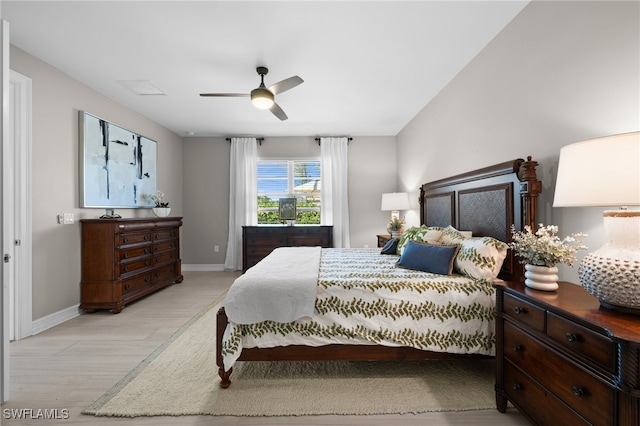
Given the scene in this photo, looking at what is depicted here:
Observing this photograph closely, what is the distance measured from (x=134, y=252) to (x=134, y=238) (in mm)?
178

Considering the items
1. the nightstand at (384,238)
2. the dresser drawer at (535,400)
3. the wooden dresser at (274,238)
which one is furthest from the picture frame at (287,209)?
the dresser drawer at (535,400)

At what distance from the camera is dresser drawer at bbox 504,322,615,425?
987mm

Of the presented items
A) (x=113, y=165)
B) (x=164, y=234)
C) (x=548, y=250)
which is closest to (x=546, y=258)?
(x=548, y=250)

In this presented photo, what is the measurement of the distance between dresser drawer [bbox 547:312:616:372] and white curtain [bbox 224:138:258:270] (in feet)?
15.7

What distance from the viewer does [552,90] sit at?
1814 millimetres

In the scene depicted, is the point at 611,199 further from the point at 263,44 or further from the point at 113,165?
the point at 113,165

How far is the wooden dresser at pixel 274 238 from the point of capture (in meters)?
4.88

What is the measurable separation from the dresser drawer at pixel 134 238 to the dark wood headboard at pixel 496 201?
3.81 meters

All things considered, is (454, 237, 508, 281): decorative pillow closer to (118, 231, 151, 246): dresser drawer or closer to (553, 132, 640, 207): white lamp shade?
(553, 132, 640, 207): white lamp shade

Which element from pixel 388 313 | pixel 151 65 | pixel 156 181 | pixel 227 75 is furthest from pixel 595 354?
pixel 156 181

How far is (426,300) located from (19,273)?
3581mm

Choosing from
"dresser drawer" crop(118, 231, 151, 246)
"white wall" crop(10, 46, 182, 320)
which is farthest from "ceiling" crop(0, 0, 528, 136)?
"dresser drawer" crop(118, 231, 151, 246)

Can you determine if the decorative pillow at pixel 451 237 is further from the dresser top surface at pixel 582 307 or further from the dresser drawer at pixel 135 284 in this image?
the dresser drawer at pixel 135 284

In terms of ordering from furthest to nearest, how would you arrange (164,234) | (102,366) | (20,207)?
(164,234)
(20,207)
(102,366)
